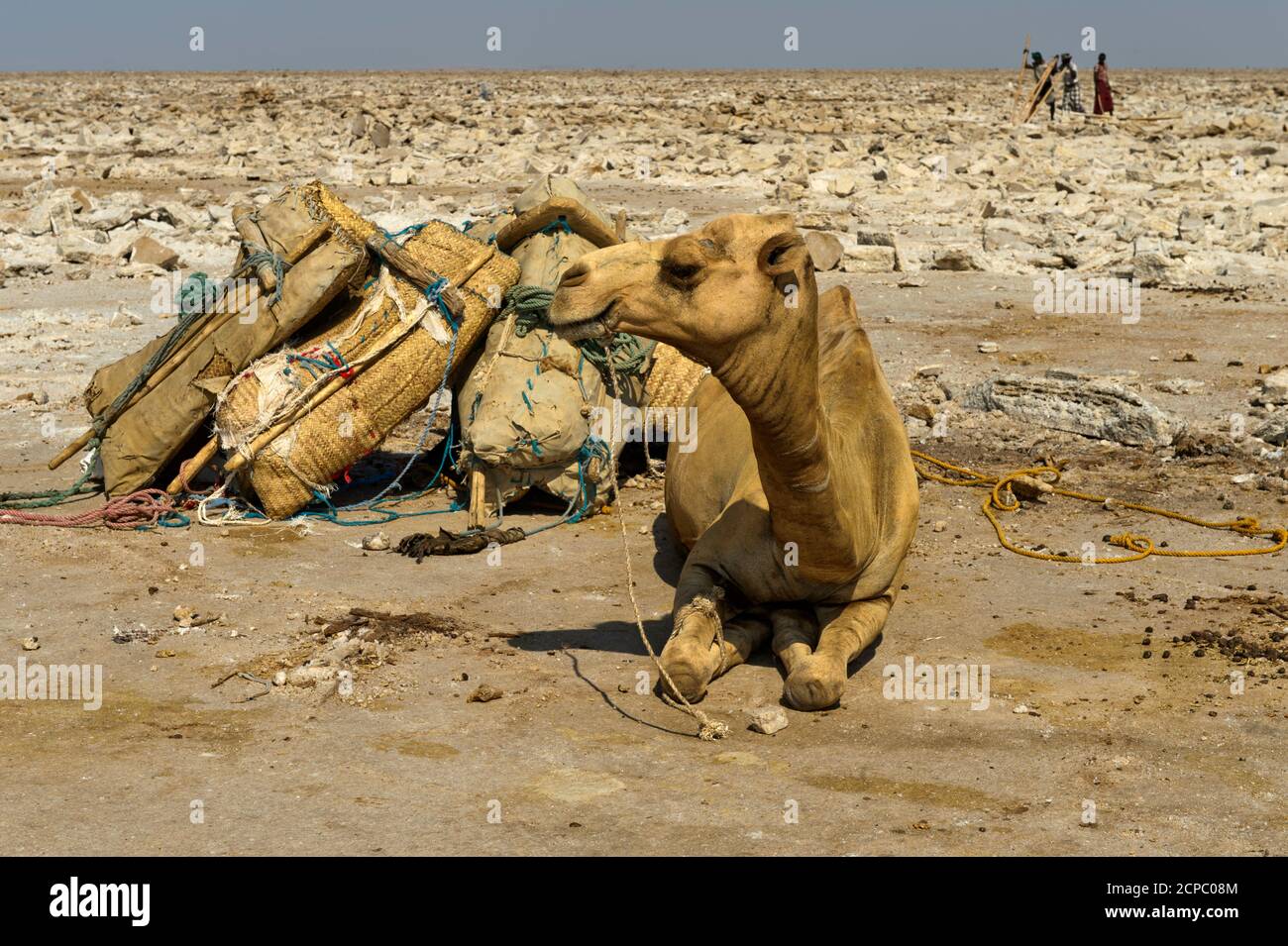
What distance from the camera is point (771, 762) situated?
18.6ft

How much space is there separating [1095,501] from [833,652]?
12.3 feet

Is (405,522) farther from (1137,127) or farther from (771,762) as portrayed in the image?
(1137,127)

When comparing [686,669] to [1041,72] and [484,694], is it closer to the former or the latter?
[484,694]

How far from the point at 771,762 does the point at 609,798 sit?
0.70 m

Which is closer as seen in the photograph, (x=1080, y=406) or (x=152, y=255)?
(x=1080, y=406)

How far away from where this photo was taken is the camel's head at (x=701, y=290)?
5.23 meters

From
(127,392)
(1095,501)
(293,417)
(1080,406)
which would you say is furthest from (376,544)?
(1080,406)

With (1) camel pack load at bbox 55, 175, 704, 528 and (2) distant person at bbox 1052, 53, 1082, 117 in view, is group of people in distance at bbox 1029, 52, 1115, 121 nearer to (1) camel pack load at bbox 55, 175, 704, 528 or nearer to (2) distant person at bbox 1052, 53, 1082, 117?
(2) distant person at bbox 1052, 53, 1082, 117

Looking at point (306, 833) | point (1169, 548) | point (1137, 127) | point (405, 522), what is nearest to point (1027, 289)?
point (1169, 548)

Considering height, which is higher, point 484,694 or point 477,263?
point 477,263

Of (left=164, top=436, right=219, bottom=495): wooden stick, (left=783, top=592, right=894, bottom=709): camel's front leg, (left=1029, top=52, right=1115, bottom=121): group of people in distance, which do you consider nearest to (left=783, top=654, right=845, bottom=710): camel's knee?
(left=783, top=592, right=894, bottom=709): camel's front leg

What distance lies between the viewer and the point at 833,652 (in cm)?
641

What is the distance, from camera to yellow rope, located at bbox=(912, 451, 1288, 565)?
27.8 ft

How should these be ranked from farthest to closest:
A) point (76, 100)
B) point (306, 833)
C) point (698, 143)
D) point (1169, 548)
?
point (76, 100)
point (698, 143)
point (1169, 548)
point (306, 833)
